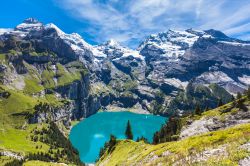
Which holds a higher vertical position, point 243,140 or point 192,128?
point 243,140

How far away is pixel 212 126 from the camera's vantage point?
8888 cm

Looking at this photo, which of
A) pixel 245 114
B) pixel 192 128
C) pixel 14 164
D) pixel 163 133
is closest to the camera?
pixel 245 114

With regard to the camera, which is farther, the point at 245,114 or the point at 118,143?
the point at 118,143

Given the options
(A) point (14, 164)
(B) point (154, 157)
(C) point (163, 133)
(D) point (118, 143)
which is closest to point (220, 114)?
(D) point (118, 143)

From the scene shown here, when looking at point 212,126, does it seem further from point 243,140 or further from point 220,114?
point 243,140

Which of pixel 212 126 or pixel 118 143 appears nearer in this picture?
pixel 212 126

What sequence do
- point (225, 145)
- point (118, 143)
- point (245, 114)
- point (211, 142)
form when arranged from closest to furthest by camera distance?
1. point (225, 145)
2. point (211, 142)
3. point (245, 114)
4. point (118, 143)

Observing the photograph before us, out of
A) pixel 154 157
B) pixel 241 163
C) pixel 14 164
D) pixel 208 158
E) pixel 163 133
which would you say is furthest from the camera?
pixel 14 164

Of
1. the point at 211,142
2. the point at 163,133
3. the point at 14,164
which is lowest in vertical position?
the point at 14,164

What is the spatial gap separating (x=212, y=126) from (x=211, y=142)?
58.7 m

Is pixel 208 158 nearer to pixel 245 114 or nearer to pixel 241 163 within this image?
pixel 241 163

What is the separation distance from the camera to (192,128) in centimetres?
9719

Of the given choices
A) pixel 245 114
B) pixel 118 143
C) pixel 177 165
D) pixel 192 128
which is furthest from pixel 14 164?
pixel 177 165

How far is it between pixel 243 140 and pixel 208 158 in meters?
4.07
